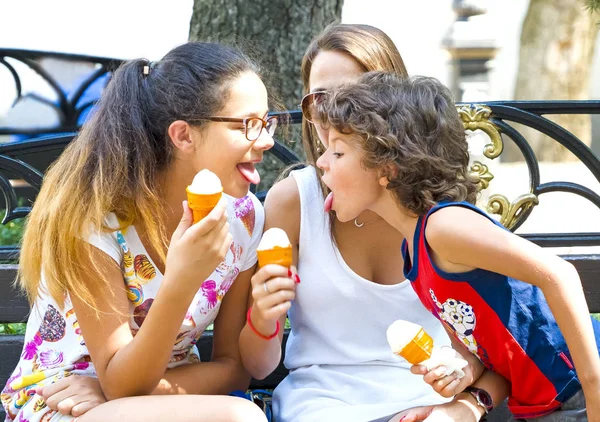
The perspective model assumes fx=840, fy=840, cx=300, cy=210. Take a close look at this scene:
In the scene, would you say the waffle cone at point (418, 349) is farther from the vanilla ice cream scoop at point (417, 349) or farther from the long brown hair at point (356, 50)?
the long brown hair at point (356, 50)

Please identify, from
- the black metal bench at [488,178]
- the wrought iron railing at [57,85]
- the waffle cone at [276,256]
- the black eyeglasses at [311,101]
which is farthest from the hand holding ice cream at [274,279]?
the wrought iron railing at [57,85]

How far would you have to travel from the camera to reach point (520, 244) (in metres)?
2.11

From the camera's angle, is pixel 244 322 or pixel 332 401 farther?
pixel 244 322

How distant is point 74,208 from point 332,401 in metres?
0.94

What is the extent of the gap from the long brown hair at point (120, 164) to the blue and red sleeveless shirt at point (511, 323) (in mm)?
772

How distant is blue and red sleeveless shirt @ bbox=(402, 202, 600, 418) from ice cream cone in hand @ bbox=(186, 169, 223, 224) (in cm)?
57

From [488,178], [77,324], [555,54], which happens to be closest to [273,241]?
[77,324]

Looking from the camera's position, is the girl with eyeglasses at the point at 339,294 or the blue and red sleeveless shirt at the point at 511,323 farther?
the girl with eyeglasses at the point at 339,294

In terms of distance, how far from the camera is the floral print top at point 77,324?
2.44 m

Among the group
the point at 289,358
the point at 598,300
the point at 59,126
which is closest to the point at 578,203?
the point at 59,126

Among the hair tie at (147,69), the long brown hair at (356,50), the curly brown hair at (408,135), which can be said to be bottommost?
the curly brown hair at (408,135)

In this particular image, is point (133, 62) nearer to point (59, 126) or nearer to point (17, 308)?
point (17, 308)

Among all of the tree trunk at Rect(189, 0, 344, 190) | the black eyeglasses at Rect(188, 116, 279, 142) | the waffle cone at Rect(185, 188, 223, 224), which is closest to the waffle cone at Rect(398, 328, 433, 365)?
the waffle cone at Rect(185, 188, 223, 224)

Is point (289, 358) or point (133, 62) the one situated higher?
point (133, 62)
